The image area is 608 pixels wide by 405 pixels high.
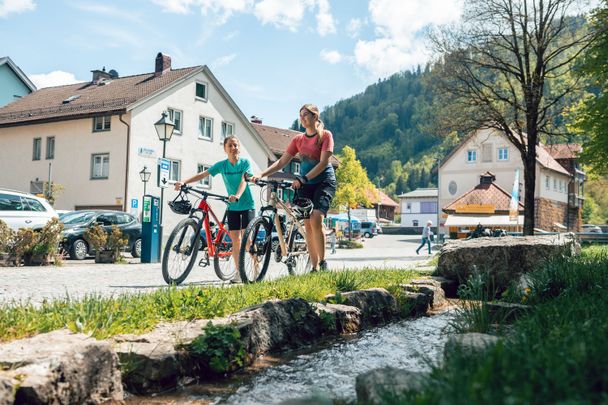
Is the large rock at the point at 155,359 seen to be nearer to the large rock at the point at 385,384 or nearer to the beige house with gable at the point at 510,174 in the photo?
the large rock at the point at 385,384

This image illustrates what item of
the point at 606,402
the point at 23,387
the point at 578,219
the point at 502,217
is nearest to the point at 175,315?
the point at 23,387

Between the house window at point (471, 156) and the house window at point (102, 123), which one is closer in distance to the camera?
the house window at point (102, 123)

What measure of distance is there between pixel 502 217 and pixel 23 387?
47225 millimetres

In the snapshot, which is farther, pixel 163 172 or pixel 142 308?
pixel 163 172

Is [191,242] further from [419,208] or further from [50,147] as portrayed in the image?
[419,208]

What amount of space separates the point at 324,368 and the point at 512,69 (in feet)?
75.4

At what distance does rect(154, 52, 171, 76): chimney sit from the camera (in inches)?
1507

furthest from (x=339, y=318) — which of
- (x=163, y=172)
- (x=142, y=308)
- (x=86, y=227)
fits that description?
(x=86, y=227)

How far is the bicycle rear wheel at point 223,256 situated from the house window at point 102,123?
27410mm

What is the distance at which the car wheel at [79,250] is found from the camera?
1764 cm

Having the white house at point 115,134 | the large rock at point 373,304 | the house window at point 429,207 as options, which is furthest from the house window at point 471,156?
the large rock at point 373,304

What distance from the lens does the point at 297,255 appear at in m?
7.56

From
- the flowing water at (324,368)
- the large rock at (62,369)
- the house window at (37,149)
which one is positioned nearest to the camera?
the large rock at (62,369)

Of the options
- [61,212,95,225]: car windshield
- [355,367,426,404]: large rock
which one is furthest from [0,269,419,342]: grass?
[61,212,95,225]: car windshield
